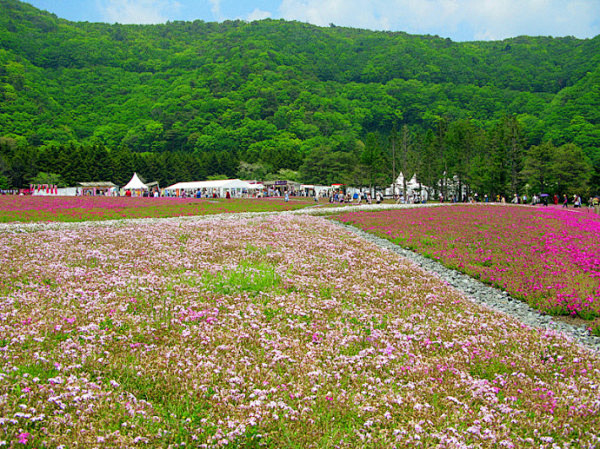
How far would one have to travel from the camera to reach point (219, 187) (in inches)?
3664

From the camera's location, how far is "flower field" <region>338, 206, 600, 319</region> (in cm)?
1336

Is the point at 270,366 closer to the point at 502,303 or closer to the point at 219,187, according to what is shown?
the point at 502,303

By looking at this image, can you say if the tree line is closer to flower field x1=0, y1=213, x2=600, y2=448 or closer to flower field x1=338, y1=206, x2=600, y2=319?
flower field x1=338, y1=206, x2=600, y2=319

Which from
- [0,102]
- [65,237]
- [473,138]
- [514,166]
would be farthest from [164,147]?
[65,237]

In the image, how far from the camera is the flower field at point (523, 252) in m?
13.4

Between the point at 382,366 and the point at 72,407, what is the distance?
488 centimetres

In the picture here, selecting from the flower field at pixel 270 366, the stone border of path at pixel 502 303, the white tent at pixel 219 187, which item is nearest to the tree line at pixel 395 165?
the white tent at pixel 219 187

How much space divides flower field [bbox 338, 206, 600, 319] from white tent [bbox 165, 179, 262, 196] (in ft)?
203

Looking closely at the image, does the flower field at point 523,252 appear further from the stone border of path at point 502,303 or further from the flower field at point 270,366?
the flower field at point 270,366

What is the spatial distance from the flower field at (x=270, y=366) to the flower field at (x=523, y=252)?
3.11 m

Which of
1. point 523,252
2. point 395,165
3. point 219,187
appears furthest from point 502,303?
point 395,165

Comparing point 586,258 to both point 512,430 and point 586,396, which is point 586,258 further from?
point 512,430

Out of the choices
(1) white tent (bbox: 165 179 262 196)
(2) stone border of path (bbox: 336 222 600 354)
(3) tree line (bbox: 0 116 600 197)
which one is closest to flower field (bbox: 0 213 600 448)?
(2) stone border of path (bbox: 336 222 600 354)

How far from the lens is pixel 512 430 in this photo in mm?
5926
